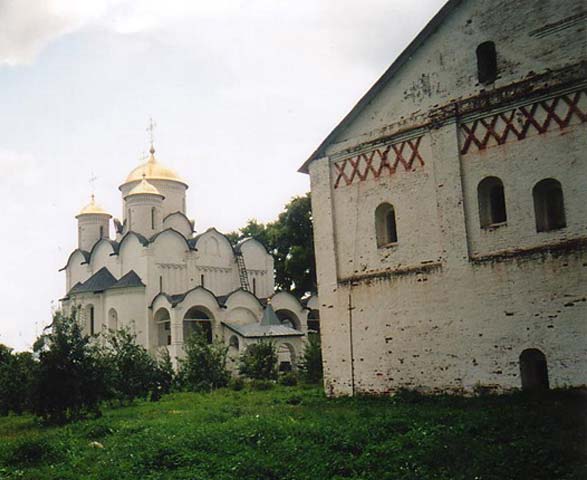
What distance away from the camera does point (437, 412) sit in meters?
12.9

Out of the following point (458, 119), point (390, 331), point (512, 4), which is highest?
point (512, 4)

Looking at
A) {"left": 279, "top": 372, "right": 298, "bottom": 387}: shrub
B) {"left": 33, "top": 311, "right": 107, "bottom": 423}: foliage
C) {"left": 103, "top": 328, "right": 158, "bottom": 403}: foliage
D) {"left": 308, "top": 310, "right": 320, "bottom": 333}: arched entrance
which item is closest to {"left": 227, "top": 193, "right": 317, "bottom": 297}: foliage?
{"left": 308, "top": 310, "right": 320, "bottom": 333}: arched entrance

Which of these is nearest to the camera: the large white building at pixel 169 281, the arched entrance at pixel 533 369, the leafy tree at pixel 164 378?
the arched entrance at pixel 533 369

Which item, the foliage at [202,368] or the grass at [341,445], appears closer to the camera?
the grass at [341,445]

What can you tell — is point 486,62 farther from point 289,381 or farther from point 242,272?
point 242,272

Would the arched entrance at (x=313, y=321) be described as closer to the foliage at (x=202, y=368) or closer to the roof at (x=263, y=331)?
the roof at (x=263, y=331)

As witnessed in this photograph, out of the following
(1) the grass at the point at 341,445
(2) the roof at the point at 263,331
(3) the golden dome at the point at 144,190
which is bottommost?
(1) the grass at the point at 341,445

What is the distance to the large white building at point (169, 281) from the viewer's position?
32781mm

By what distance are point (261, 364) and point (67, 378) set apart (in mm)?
10786

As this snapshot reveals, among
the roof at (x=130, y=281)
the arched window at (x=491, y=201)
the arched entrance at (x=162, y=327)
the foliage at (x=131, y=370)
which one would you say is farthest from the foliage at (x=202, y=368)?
the arched window at (x=491, y=201)

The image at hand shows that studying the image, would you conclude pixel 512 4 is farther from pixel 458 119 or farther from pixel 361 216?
pixel 361 216

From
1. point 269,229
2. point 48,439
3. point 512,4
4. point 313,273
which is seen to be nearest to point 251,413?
point 48,439

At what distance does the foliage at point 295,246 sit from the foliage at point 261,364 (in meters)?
13.8

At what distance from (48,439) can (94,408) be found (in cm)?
461
